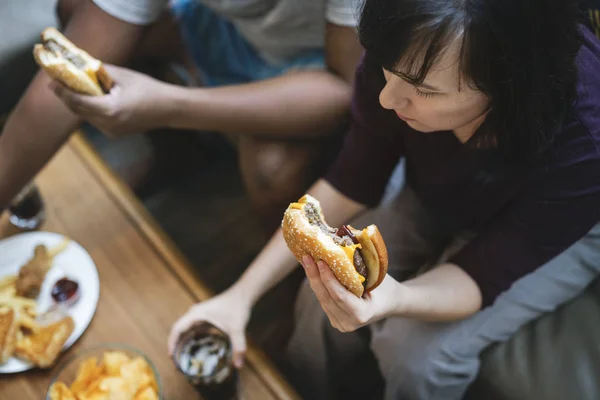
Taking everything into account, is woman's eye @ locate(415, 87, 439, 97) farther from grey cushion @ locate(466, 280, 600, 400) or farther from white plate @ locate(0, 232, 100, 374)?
white plate @ locate(0, 232, 100, 374)

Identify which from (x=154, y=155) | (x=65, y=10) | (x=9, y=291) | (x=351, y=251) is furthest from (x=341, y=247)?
(x=154, y=155)

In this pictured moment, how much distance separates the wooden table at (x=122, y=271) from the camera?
978mm

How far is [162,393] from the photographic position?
0.96 m

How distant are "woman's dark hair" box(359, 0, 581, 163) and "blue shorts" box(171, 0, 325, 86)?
77cm

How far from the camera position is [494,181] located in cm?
90

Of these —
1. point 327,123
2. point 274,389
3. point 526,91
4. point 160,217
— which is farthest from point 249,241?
point 526,91

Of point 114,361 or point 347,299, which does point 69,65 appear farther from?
point 347,299

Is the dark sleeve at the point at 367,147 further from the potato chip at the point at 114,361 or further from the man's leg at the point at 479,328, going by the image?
the potato chip at the point at 114,361

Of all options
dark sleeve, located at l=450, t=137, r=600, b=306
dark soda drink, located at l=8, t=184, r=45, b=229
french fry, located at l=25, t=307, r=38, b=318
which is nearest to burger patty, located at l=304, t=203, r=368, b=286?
dark sleeve, located at l=450, t=137, r=600, b=306

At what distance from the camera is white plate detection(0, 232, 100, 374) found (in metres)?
1.02

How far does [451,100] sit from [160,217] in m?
1.28

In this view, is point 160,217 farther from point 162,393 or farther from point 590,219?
point 590,219

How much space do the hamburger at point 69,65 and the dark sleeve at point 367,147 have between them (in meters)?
0.47

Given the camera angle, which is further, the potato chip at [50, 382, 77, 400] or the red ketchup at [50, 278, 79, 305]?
the red ketchup at [50, 278, 79, 305]
